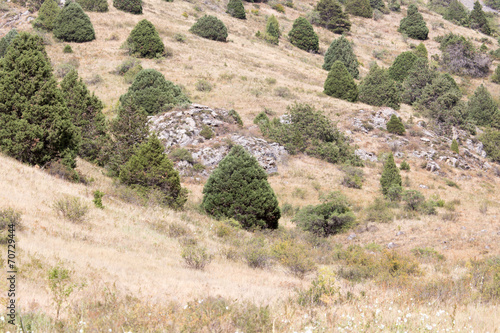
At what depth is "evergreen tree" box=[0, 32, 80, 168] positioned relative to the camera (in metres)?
14.0

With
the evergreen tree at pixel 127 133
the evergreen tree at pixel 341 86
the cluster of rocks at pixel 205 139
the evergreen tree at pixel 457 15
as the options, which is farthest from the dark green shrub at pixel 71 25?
the evergreen tree at pixel 457 15

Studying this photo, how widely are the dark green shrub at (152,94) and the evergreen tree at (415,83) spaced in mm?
28339

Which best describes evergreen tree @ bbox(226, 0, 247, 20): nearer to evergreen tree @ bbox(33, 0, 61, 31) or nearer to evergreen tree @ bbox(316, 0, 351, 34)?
evergreen tree @ bbox(316, 0, 351, 34)

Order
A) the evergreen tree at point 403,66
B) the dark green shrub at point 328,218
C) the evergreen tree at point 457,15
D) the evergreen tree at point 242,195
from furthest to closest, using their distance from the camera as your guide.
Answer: the evergreen tree at point 457,15
the evergreen tree at point 403,66
the dark green shrub at point 328,218
the evergreen tree at point 242,195

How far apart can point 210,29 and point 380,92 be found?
955 inches

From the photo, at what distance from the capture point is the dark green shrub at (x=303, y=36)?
59094 mm

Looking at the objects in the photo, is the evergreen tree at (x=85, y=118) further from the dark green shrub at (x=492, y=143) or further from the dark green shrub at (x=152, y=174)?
the dark green shrub at (x=492, y=143)

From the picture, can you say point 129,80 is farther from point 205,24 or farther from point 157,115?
point 205,24

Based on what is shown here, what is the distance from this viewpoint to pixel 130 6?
51.7 meters

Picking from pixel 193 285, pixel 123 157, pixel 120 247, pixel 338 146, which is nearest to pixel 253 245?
pixel 120 247

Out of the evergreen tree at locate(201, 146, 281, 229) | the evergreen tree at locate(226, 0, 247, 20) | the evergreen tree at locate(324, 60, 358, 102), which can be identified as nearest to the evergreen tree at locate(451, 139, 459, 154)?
the evergreen tree at locate(324, 60, 358, 102)

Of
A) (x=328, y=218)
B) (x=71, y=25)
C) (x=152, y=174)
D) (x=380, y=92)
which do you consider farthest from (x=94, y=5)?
(x=328, y=218)

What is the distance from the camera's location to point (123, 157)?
18.8 m

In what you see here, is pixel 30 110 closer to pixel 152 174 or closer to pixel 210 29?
pixel 152 174
